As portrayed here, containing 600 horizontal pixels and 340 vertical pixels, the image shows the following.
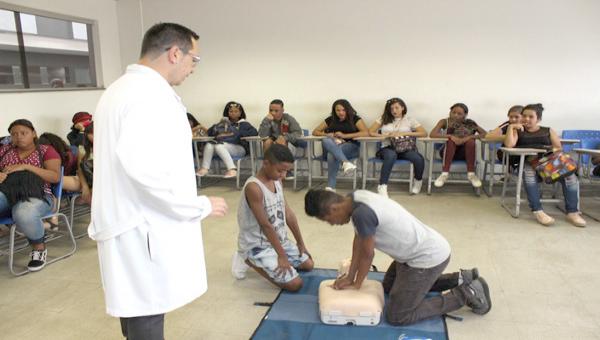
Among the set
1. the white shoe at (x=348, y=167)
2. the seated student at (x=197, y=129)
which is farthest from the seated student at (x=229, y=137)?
the white shoe at (x=348, y=167)

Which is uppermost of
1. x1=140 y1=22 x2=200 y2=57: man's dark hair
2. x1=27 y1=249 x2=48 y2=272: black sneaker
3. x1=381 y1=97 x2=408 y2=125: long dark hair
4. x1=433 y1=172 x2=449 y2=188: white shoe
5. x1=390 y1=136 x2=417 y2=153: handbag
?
x1=140 y1=22 x2=200 y2=57: man's dark hair

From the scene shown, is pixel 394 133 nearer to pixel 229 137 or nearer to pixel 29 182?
pixel 229 137

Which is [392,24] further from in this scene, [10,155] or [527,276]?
[10,155]

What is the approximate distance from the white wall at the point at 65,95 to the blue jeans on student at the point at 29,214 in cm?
207

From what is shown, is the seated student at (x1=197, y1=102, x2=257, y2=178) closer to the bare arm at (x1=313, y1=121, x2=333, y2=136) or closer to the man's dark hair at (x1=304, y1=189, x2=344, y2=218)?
the bare arm at (x1=313, y1=121, x2=333, y2=136)

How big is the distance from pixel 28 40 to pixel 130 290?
500cm

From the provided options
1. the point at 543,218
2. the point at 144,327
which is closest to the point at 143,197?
the point at 144,327

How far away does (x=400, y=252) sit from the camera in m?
2.10

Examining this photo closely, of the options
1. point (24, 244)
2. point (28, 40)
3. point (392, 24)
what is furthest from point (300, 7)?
point (24, 244)

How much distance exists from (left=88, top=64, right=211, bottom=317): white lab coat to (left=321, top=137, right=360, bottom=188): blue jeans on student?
11.8 ft

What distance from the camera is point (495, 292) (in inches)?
102

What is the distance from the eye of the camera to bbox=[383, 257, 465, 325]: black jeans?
2.14m

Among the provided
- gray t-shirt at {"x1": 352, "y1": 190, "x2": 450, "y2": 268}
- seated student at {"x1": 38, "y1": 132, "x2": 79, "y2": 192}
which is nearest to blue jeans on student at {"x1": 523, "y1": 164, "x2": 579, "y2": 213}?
gray t-shirt at {"x1": 352, "y1": 190, "x2": 450, "y2": 268}

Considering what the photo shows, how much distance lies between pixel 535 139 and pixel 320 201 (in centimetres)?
303
